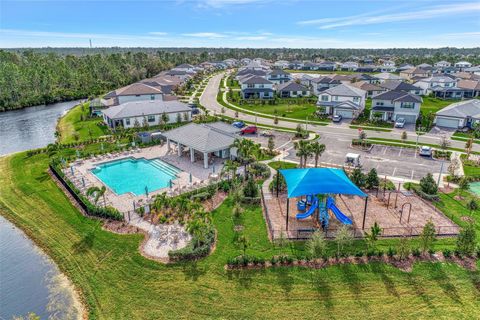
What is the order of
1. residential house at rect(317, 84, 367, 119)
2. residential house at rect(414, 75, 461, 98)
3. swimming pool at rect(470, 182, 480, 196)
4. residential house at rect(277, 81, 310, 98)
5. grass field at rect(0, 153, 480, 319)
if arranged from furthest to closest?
residential house at rect(277, 81, 310, 98) < residential house at rect(414, 75, 461, 98) < residential house at rect(317, 84, 367, 119) < swimming pool at rect(470, 182, 480, 196) < grass field at rect(0, 153, 480, 319)

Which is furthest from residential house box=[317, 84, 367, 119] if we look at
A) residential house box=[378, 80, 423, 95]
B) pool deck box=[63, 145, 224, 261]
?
pool deck box=[63, 145, 224, 261]

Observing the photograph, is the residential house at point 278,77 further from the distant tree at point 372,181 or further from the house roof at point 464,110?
the distant tree at point 372,181

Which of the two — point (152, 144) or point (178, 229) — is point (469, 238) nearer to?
point (178, 229)

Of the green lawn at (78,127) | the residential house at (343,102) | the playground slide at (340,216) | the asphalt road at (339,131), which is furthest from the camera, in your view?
the residential house at (343,102)

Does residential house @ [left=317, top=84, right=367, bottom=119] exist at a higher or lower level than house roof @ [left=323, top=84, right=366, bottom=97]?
lower

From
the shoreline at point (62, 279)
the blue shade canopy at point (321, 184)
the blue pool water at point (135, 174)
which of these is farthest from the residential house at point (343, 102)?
the shoreline at point (62, 279)

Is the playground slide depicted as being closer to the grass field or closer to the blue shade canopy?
the blue shade canopy

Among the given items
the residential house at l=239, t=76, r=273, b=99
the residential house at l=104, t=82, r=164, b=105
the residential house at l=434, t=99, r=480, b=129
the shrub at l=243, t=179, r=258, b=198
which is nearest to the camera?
the shrub at l=243, t=179, r=258, b=198
